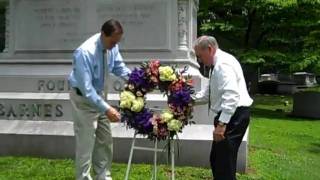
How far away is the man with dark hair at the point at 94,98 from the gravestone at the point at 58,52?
195 centimetres

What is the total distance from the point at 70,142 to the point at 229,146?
351cm

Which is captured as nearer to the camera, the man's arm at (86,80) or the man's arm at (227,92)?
the man's arm at (227,92)

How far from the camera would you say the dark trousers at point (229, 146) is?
19.7 feet

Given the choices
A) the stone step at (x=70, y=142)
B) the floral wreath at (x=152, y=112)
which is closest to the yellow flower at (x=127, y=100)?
the floral wreath at (x=152, y=112)

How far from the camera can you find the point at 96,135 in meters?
6.98

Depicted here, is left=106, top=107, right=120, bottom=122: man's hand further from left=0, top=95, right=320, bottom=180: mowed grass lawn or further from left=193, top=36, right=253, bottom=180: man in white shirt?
left=0, top=95, right=320, bottom=180: mowed grass lawn

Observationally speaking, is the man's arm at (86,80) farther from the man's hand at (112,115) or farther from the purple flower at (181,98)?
the purple flower at (181,98)

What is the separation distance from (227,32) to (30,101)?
1455 centimetres

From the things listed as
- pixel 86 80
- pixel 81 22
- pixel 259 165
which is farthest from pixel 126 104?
pixel 81 22

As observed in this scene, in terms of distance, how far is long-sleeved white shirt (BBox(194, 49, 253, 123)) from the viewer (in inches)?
225

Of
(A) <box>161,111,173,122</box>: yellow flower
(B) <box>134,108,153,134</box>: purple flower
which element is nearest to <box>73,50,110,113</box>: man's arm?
(B) <box>134,108,153,134</box>: purple flower

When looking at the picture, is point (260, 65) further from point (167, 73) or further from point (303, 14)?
point (167, 73)

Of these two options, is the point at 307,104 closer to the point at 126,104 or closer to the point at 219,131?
the point at 126,104

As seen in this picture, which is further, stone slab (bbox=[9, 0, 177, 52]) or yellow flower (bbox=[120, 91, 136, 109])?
stone slab (bbox=[9, 0, 177, 52])
